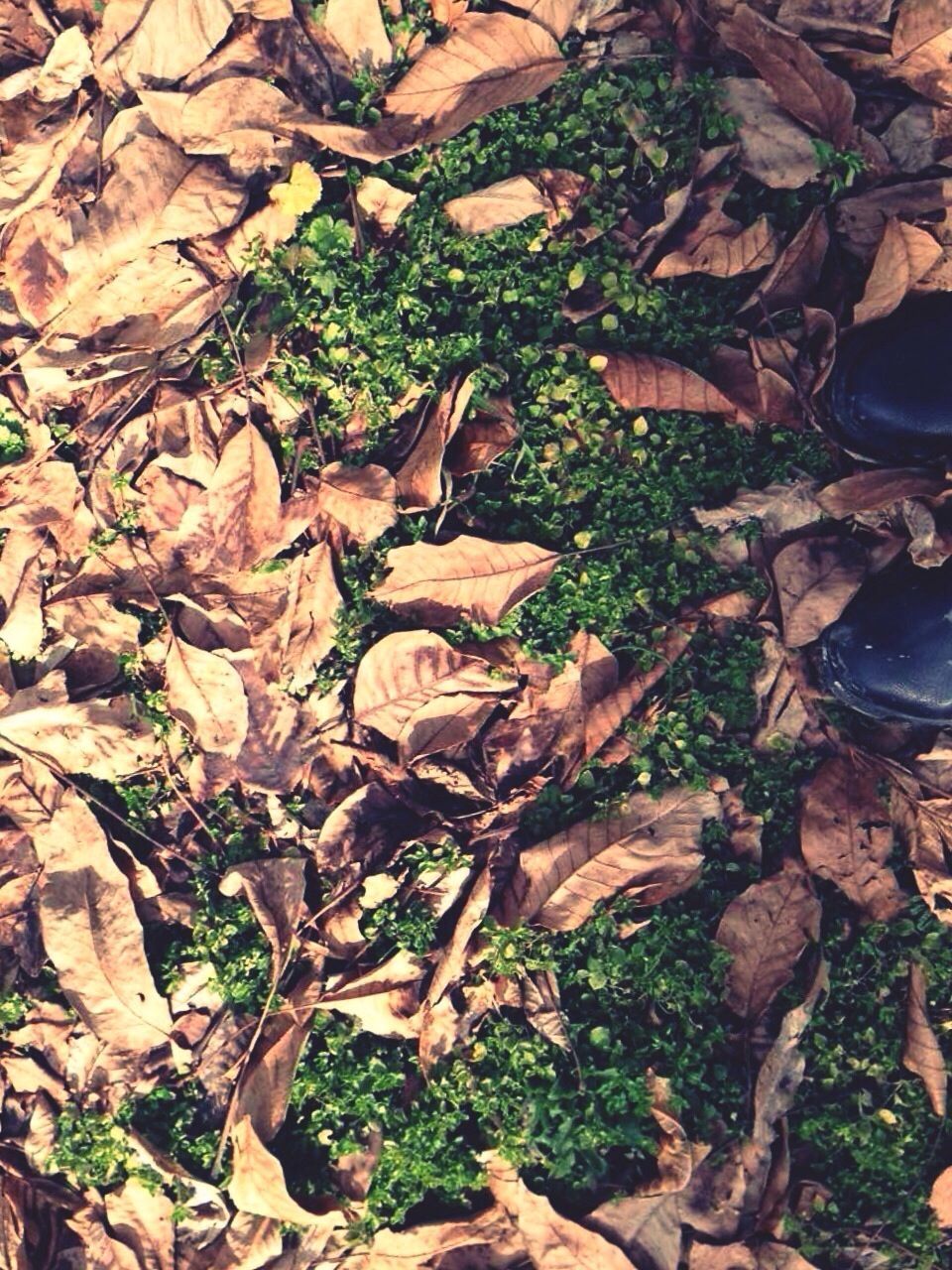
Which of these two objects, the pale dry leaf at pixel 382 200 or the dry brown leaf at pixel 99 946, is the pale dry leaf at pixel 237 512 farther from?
the dry brown leaf at pixel 99 946

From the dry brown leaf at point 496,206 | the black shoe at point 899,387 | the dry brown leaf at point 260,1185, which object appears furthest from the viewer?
the black shoe at point 899,387

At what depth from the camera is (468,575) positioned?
10.4ft

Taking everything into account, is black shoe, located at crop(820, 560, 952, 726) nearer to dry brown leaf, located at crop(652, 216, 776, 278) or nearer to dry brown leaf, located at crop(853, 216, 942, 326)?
dry brown leaf, located at crop(853, 216, 942, 326)

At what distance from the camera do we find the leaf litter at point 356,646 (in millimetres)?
3164

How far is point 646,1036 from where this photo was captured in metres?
3.25

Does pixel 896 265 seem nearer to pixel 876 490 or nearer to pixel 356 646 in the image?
pixel 876 490

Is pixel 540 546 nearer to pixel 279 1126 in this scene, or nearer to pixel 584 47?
pixel 584 47

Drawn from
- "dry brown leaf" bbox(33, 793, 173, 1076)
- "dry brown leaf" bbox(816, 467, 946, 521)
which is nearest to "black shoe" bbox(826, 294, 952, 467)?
"dry brown leaf" bbox(816, 467, 946, 521)

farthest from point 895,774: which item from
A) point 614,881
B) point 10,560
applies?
point 10,560

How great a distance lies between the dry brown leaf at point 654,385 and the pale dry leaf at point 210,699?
1.37m

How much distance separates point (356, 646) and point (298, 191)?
1.27m

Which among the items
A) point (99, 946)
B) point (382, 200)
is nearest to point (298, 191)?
point (382, 200)

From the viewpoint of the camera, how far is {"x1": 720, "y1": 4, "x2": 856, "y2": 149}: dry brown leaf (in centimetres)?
330

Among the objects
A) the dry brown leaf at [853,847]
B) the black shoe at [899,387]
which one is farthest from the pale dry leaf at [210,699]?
the black shoe at [899,387]
